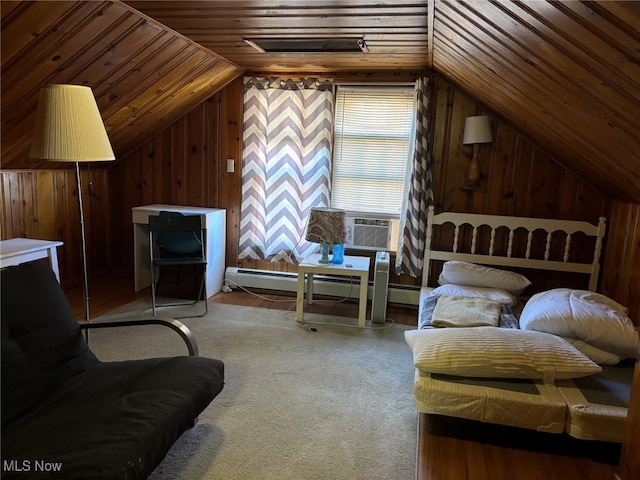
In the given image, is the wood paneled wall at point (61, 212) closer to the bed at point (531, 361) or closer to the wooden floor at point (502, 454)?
the bed at point (531, 361)

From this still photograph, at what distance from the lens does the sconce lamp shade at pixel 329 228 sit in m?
3.52

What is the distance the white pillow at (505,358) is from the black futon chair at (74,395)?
1.00 metres

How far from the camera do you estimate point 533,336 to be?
2.15 metres

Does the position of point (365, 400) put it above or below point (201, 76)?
below

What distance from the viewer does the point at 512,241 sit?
12.3 ft

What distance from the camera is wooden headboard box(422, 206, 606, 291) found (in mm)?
3494

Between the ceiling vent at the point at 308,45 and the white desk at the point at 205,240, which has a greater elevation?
the ceiling vent at the point at 308,45

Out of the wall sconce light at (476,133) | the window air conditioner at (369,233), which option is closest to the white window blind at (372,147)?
the window air conditioner at (369,233)

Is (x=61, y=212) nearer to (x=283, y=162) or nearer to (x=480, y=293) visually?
(x=283, y=162)

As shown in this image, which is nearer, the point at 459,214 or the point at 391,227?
the point at 459,214

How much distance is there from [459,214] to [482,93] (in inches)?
38.5

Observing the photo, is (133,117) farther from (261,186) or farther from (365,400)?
(365,400)

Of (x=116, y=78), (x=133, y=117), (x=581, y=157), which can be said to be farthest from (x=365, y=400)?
(x=133, y=117)

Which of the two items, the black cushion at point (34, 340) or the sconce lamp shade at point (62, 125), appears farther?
the sconce lamp shade at point (62, 125)
